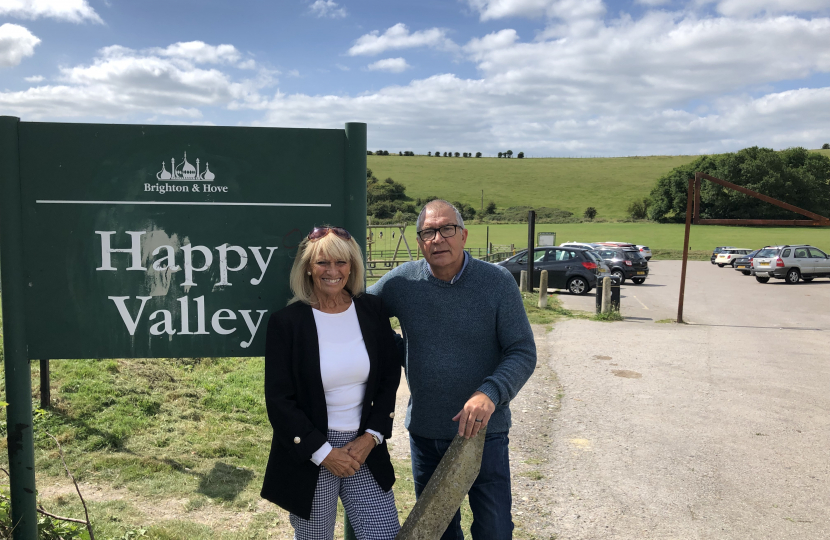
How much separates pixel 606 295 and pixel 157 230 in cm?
1191

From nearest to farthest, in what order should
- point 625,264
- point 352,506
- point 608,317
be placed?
point 352,506
point 608,317
point 625,264

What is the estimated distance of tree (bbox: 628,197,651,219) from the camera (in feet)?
246

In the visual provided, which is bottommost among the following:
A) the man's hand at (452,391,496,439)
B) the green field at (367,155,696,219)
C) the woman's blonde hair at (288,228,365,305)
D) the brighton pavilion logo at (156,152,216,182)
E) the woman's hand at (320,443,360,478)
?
the woman's hand at (320,443,360,478)

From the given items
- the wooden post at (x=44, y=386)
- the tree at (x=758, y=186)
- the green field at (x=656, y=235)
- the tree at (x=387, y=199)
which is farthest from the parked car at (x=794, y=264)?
the tree at (x=387, y=199)

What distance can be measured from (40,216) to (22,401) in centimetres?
76

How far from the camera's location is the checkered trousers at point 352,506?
220cm

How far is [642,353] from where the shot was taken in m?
9.43

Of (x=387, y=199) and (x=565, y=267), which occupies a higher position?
(x=387, y=199)

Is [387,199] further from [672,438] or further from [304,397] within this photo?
[304,397]

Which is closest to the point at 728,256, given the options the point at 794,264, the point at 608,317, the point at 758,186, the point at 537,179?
the point at 794,264

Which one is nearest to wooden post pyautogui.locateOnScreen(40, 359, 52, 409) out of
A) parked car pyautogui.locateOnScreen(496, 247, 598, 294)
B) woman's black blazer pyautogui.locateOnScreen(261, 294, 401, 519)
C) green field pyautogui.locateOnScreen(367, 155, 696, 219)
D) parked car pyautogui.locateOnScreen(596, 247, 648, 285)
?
woman's black blazer pyautogui.locateOnScreen(261, 294, 401, 519)

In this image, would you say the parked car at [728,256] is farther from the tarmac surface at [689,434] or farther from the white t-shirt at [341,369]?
the white t-shirt at [341,369]

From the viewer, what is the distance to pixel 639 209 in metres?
75.2

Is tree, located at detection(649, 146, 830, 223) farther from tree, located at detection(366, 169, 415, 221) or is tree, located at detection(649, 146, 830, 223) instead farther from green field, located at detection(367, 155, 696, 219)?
tree, located at detection(366, 169, 415, 221)
